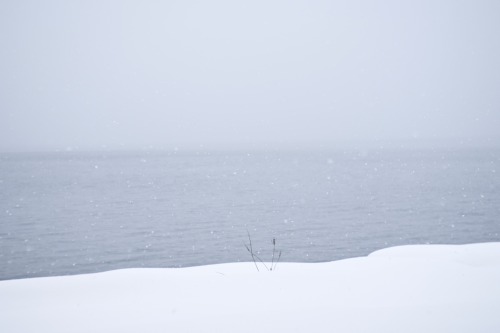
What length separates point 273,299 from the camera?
4.62 metres

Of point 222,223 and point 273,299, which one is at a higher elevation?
point 222,223

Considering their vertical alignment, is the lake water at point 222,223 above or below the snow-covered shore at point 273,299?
above

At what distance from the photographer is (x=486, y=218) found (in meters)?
30.9

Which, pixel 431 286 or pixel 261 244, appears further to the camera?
pixel 261 244

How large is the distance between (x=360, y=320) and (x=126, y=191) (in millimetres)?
53345

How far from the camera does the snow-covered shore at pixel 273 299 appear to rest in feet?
12.5

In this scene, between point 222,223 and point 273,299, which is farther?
point 222,223

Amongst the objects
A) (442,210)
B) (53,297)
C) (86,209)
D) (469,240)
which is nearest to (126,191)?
(86,209)

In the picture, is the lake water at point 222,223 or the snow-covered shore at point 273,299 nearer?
the snow-covered shore at point 273,299

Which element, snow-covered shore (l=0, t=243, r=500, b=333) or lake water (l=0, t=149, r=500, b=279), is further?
lake water (l=0, t=149, r=500, b=279)

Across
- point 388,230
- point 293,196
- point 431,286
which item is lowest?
point 431,286

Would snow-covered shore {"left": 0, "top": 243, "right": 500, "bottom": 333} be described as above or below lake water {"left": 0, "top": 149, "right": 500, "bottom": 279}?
below

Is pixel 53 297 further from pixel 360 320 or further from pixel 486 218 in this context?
pixel 486 218

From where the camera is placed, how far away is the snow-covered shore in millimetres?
3801
